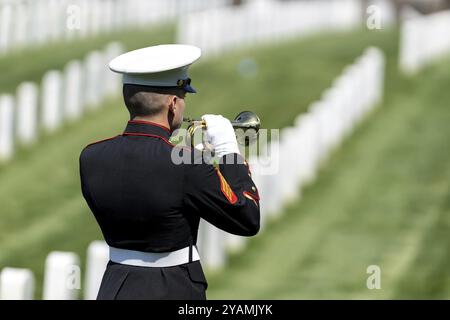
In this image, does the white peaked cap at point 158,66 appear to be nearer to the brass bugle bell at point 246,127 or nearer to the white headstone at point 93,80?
the brass bugle bell at point 246,127

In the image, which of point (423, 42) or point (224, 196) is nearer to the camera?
point (224, 196)

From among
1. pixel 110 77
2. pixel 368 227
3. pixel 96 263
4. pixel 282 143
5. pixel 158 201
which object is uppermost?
pixel 158 201

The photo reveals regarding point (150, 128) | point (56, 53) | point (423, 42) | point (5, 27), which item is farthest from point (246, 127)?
point (5, 27)

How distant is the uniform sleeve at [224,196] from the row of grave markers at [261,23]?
20544mm

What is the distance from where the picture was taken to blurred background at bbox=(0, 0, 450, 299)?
38.3 ft

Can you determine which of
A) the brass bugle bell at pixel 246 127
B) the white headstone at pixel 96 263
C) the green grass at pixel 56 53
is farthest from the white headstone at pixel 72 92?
the brass bugle bell at pixel 246 127

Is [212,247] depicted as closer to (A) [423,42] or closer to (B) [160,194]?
(B) [160,194]

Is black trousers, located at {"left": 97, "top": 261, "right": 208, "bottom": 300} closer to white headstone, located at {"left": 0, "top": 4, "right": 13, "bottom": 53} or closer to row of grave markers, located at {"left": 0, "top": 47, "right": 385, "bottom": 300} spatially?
row of grave markers, located at {"left": 0, "top": 47, "right": 385, "bottom": 300}

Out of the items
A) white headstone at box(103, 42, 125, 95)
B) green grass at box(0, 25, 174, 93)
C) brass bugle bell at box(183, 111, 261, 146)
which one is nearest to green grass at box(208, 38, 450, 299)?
white headstone at box(103, 42, 125, 95)

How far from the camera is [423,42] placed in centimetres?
2281

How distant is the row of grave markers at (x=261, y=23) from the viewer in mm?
25719

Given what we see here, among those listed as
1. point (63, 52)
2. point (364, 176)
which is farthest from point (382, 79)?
point (63, 52)

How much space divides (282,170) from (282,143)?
0.58 m

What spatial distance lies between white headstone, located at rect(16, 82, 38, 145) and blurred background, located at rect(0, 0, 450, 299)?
2 cm
